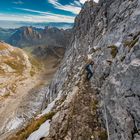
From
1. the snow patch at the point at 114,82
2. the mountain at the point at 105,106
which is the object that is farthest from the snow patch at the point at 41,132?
the snow patch at the point at 114,82

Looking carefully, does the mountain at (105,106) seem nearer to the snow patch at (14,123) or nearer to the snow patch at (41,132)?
the snow patch at (41,132)

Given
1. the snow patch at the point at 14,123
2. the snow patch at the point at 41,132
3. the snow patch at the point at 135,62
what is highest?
the snow patch at the point at 135,62

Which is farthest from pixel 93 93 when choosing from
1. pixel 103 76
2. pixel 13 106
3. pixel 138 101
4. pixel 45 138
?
pixel 13 106

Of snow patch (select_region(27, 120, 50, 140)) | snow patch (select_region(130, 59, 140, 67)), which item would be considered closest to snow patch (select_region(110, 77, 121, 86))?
snow patch (select_region(130, 59, 140, 67))

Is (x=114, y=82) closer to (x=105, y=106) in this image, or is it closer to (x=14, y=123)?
(x=105, y=106)

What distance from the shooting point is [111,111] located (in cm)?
3644

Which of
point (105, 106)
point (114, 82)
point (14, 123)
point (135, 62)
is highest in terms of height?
point (135, 62)

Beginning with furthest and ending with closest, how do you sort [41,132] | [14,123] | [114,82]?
[14,123], [41,132], [114,82]

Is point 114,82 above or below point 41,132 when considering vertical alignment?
above

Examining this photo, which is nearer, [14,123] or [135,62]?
[135,62]

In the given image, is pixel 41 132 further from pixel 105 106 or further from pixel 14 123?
pixel 14 123

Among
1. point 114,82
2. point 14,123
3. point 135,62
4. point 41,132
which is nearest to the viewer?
point 135,62

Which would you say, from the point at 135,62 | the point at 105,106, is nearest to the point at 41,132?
the point at 105,106

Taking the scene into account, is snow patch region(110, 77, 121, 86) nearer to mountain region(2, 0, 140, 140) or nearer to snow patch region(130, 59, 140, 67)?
mountain region(2, 0, 140, 140)
